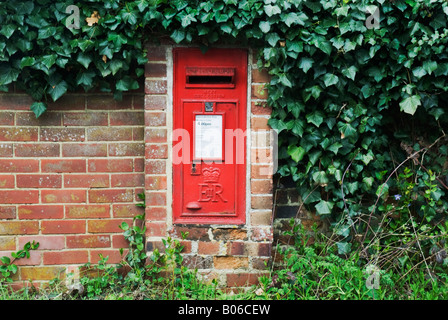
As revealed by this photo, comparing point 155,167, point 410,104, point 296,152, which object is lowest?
point 155,167

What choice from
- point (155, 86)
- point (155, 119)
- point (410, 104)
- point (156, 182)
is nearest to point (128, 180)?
point (156, 182)

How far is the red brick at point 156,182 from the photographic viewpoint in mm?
2908

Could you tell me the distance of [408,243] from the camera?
289cm

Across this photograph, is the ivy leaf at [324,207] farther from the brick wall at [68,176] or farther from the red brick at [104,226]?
the red brick at [104,226]

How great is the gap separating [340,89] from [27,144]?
242cm

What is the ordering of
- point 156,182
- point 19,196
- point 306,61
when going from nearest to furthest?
1. point 306,61
2. point 156,182
3. point 19,196

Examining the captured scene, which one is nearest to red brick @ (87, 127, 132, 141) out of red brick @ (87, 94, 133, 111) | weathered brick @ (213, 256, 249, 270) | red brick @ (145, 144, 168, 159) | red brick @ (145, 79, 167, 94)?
Answer: red brick @ (87, 94, 133, 111)

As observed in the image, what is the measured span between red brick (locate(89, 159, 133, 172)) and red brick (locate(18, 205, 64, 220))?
0.41m

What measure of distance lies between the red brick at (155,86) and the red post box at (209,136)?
82mm

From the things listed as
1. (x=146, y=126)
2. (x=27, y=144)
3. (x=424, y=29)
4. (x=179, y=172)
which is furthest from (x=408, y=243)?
(x=27, y=144)

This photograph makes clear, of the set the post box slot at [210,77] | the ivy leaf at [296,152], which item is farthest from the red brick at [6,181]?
Result: the ivy leaf at [296,152]

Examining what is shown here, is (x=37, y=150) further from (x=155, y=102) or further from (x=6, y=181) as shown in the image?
(x=155, y=102)

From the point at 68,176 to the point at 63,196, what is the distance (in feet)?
0.54

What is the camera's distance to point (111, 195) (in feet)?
10.1
